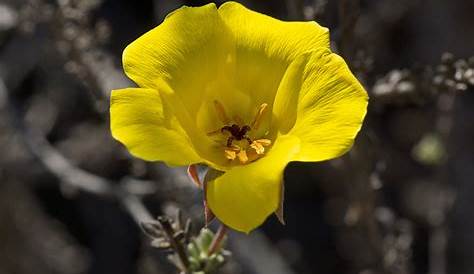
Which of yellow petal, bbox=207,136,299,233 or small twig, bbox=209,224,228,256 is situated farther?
small twig, bbox=209,224,228,256

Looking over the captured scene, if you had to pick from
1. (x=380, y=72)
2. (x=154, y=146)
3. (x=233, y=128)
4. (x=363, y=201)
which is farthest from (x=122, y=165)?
(x=154, y=146)

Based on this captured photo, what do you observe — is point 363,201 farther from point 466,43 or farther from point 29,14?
point 466,43

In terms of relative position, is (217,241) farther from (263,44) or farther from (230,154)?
(263,44)

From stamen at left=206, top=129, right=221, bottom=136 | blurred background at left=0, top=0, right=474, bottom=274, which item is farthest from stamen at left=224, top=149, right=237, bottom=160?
blurred background at left=0, top=0, right=474, bottom=274

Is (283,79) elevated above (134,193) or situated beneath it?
elevated above

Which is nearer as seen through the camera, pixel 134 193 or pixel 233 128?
pixel 233 128

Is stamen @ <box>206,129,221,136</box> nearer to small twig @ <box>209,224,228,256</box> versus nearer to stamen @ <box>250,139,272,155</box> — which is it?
stamen @ <box>250,139,272,155</box>

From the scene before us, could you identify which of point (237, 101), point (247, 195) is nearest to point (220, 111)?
point (237, 101)
